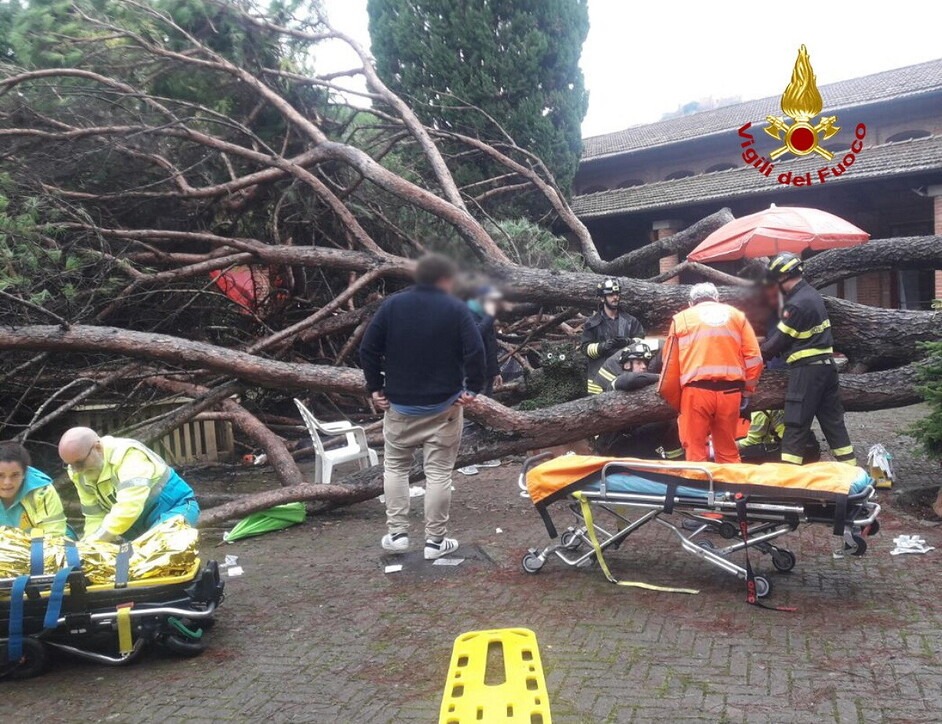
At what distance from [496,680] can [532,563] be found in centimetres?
125

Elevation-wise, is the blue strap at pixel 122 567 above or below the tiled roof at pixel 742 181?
below

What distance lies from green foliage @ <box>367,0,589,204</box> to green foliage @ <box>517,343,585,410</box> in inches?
117

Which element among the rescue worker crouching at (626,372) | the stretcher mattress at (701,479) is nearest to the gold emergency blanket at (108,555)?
the stretcher mattress at (701,479)

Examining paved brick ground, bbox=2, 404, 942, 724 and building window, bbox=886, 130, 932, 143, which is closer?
paved brick ground, bbox=2, 404, 942, 724

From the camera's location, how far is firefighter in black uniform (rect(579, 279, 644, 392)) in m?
6.39

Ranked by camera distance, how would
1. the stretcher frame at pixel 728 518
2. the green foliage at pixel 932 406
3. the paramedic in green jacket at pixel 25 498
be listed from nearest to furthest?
the paramedic in green jacket at pixel 25 498 → the stretcher frame at pixel 728 518 → the green foliage at pixel 932 406

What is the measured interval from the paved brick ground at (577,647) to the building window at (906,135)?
13.0 meters

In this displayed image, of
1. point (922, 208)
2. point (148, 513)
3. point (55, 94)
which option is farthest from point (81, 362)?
Result: point (922, 208)

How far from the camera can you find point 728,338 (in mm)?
4738

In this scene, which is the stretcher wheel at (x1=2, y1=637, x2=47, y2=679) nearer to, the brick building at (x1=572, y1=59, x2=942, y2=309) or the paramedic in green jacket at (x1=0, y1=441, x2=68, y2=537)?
the paramedic in green jacket at (x1=0, y1=441, x2=68, y2=537)

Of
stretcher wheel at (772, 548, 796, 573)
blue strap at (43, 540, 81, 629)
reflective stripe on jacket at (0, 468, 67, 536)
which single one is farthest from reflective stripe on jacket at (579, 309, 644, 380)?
blue strap at (43, 540, 81, 629)

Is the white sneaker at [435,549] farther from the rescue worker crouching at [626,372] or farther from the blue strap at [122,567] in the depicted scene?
the rescue worker crouching at [626,372]

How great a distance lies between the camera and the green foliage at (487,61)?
249 inches

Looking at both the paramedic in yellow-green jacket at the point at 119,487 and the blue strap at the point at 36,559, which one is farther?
the paramedic in yellow-green jacket at the point at 119,487
